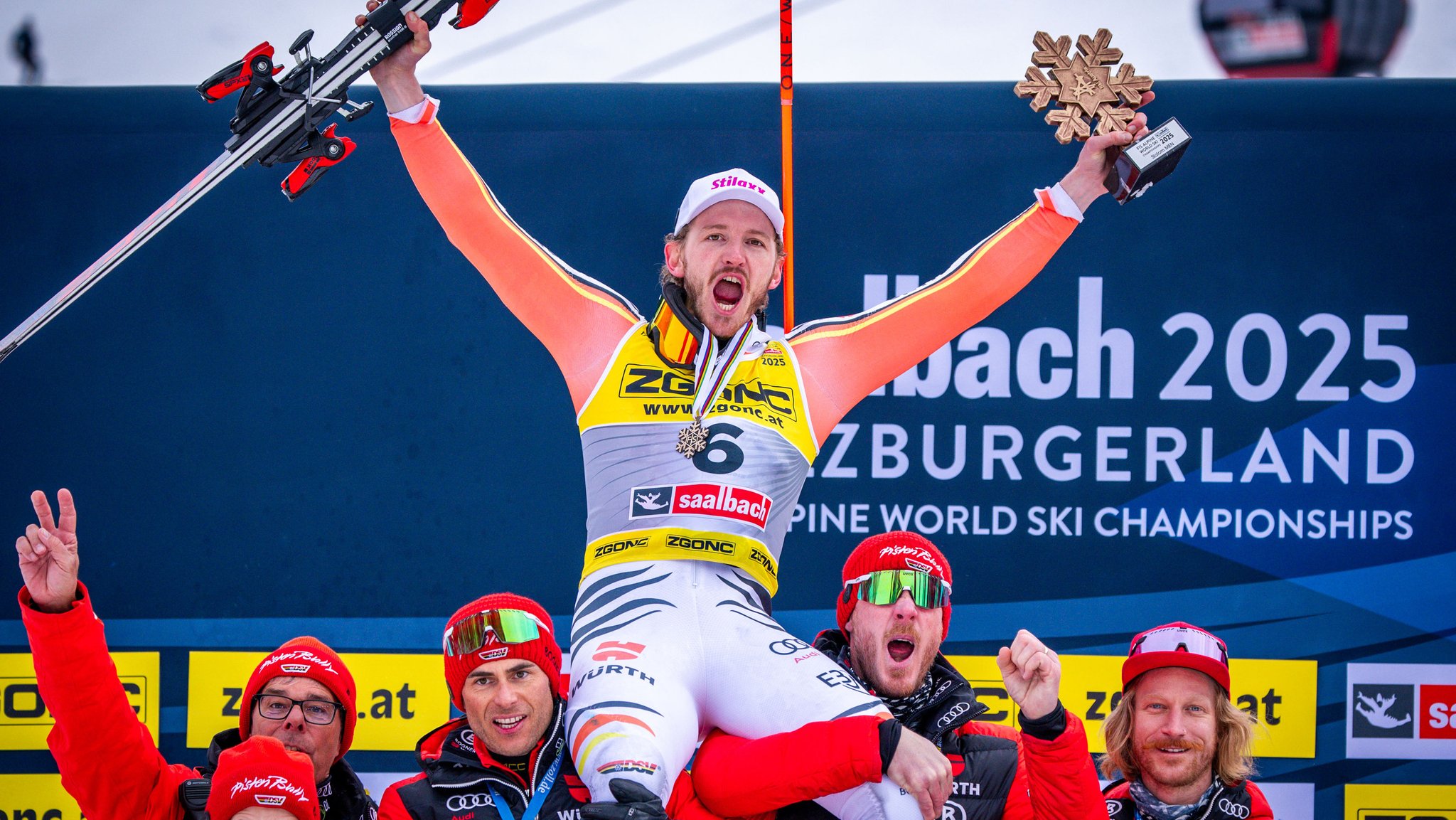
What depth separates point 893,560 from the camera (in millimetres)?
2625

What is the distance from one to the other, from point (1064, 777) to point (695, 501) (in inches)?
33.1

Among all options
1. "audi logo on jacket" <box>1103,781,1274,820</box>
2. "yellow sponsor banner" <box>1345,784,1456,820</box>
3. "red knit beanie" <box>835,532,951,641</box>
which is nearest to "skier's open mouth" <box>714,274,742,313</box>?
"red knit beanie" <box>835,532,951,641</box>

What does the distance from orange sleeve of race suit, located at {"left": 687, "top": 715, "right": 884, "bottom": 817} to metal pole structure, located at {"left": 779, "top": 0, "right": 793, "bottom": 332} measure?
47.2 inches

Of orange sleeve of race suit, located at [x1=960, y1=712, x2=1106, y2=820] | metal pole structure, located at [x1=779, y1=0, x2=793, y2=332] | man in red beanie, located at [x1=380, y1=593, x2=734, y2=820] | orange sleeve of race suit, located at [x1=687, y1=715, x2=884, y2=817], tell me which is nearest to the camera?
orange sleeve of race suit, located at [x1=687, y1=715, x2=884, y2=817]

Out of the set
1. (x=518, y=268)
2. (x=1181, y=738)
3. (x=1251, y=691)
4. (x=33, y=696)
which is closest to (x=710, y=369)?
(x=518, y=268)

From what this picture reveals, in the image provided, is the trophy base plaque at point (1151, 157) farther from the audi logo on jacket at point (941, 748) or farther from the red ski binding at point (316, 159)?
the red ski binding at point (316, 159)

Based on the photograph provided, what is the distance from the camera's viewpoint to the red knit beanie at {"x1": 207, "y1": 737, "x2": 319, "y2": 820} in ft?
7.38

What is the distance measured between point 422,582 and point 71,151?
1.55 metres

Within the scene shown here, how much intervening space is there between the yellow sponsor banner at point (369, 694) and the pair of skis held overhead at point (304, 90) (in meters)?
1.36

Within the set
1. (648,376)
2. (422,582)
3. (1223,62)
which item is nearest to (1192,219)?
(648,376)

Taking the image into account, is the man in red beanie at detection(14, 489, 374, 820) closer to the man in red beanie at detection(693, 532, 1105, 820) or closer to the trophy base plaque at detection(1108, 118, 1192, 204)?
the man in red beanie at detection(693, 532, 1105, 820)

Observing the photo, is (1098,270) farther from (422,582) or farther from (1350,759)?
(422,582)

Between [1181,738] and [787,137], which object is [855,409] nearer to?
[787,137]

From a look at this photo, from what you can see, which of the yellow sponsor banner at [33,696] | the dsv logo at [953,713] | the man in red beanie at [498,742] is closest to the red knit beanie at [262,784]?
the man in red beanie at [498,742]
